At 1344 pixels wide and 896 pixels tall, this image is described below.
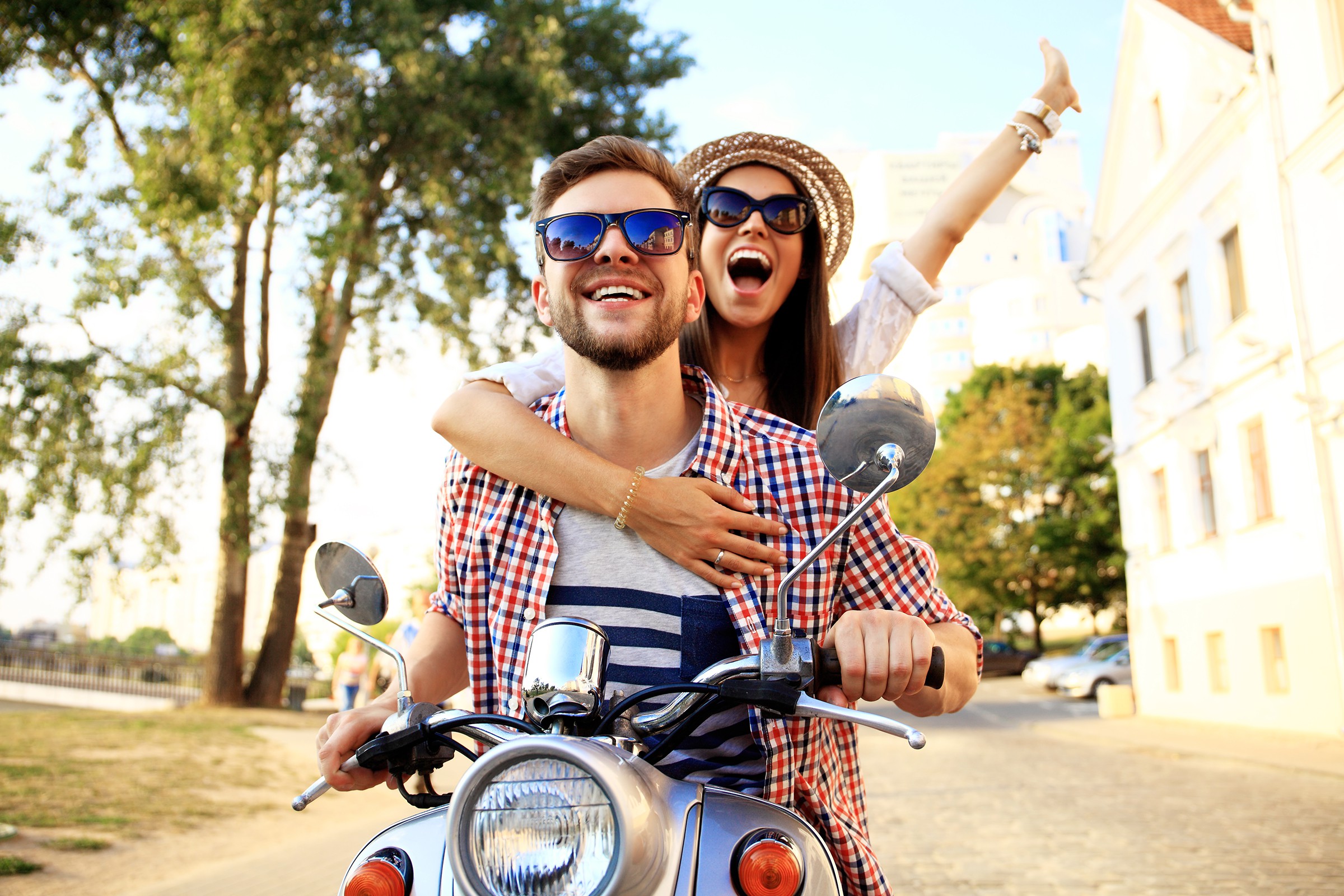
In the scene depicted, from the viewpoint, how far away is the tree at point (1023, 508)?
35.1 m

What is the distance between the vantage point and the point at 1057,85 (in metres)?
2.94

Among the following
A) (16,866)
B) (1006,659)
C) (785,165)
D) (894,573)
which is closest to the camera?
(894,573)

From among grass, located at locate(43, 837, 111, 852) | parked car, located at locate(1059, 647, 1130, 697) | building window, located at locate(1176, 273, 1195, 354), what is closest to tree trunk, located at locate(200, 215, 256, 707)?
grass, located at locate(43, 837, 111, 852)

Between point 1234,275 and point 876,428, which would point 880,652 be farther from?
point 1234,275

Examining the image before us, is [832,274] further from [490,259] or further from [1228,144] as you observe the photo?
[1228,144]

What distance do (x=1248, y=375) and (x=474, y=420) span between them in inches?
627

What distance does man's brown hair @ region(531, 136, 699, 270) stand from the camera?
1888 mm

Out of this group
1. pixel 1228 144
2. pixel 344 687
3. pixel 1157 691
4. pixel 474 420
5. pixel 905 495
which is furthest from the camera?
pixel 905 495

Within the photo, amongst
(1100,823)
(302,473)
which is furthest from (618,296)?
(302,473)

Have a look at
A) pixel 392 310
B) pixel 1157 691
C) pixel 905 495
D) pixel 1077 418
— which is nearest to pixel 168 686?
pixel 392 310

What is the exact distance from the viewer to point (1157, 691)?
20.1 meters

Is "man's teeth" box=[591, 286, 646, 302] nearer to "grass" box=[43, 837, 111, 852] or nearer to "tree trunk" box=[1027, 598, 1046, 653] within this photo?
"grass" box=[43, 837, 111, 852]

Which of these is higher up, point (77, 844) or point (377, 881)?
point (377, 881)

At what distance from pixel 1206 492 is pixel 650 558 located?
1860cm
